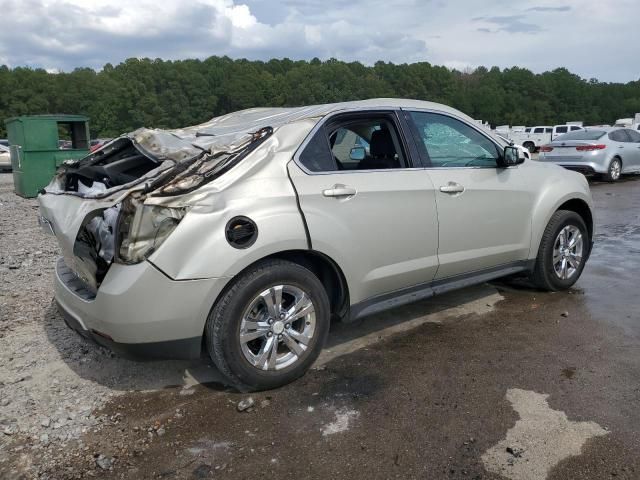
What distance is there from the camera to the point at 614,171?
15.0m

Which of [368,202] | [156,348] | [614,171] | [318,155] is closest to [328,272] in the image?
[368,202]

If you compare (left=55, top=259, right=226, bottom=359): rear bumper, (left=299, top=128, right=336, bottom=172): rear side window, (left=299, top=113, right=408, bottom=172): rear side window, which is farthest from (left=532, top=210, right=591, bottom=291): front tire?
(left=55, top=259, right=226, bottom=359): rear bumper

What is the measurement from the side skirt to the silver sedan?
1084cm

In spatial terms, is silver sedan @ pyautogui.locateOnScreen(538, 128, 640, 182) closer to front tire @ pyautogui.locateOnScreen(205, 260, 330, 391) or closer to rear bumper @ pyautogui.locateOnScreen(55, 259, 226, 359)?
front tire @ pyautogui.locateOnScreen(205, 260, 330, 391)

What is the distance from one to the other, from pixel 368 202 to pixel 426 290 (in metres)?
0.93

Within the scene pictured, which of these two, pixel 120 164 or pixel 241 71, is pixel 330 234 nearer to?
pixel 120 164

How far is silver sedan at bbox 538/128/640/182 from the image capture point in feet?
47.7

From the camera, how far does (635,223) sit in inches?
355

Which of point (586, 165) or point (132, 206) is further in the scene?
point (586, 165)

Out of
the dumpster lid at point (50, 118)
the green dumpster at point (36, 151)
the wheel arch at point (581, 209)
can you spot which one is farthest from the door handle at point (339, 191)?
the dumpster lid at point (50, 118)

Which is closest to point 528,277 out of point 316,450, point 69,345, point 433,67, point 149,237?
point 316,450

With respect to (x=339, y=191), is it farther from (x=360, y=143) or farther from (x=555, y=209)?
(x=555, y=209)

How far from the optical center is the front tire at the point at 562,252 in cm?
502

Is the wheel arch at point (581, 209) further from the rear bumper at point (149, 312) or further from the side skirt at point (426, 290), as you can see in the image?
the rear bumper at point (149, 312)
